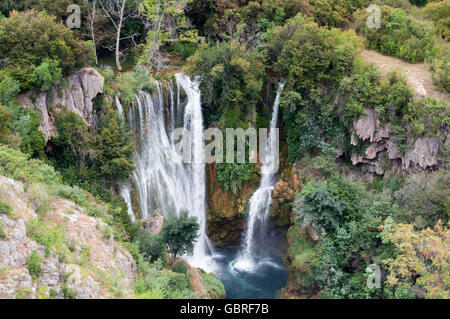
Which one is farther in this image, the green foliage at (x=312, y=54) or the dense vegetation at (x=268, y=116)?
the green foliage at (x=312, y=54)

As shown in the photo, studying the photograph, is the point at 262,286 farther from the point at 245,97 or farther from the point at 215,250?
the point at 245,97

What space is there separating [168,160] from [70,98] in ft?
22.3

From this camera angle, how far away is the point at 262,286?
22.0m

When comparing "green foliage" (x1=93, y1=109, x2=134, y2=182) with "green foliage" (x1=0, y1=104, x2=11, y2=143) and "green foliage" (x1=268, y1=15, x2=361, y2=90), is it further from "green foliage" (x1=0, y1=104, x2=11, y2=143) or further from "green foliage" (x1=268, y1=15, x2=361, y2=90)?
"green foliage" (x1=268, y1=15, x2=361, y2=90)

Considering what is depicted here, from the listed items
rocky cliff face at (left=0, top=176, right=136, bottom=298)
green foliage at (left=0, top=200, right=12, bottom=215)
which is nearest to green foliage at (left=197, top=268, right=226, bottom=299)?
rocky cliff face at (left=0, top=176, right=136, bottom=298)

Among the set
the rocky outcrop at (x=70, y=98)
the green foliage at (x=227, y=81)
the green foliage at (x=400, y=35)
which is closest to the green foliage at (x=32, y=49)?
the rocky outcrop at (x=70, y=98)

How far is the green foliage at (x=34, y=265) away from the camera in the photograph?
11166 millimetres

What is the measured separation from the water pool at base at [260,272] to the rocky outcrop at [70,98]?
38.5ft

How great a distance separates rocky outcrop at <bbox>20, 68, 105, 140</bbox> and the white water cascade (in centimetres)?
164

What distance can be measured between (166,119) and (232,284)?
10.7 meters

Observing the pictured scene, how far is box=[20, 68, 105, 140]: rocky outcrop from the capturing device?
18.9m

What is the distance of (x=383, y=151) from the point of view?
76.9 ft

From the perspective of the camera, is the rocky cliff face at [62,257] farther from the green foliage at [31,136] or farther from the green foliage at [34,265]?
the green foliage at [31,136]
